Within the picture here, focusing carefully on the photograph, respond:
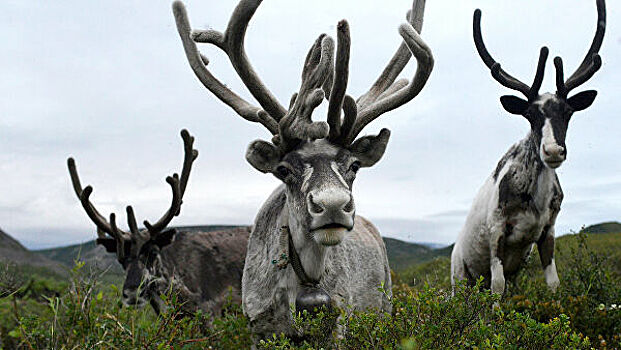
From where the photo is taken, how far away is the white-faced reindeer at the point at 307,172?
3330 mm

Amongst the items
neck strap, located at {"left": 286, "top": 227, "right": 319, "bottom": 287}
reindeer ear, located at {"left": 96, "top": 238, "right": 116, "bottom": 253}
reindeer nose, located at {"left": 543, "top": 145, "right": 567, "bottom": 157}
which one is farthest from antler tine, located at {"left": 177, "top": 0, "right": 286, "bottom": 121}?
reindeer ear, located at {"left": 96, "top": 238, "right": 116, "bottom": 253}

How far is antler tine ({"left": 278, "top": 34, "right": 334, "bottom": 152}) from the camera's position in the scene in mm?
3541

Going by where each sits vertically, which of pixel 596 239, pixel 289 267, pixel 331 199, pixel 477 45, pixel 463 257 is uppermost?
pixel 477 45

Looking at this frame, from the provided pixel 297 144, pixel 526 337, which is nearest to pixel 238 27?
pixel 297 144

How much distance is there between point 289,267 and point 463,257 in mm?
4060

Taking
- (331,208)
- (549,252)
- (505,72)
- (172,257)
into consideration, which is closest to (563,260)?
(549,252)

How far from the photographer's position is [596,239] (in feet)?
49.2

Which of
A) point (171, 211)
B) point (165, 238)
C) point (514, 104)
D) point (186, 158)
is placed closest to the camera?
point (514, 104)

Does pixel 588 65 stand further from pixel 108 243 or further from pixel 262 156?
pixel 108 243

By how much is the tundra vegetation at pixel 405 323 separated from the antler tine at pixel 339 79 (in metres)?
1.42

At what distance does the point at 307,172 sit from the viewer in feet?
11.2

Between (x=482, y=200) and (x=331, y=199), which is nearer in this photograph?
(x=331, y=199)

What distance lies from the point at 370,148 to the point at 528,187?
3.15 meters

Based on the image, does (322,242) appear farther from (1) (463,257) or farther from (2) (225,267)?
(2) (225,267)
